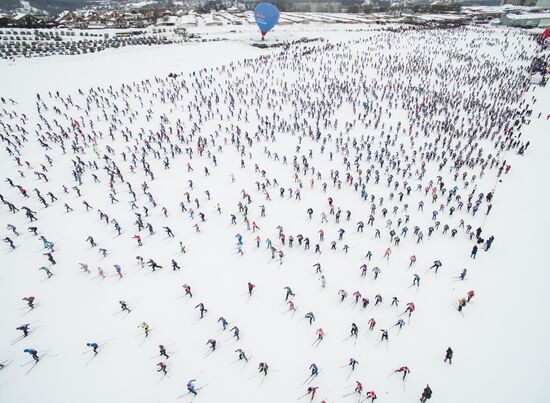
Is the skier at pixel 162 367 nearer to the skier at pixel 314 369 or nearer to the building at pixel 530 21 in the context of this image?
the skier at pixel 314 369

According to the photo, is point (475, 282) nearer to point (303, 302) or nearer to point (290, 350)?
point (303, 302)

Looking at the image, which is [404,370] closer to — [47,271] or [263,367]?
[263,367]

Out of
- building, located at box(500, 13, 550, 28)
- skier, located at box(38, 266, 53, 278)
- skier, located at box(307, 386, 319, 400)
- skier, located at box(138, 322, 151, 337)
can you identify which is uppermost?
building, located at box(500, 13, 550, 28)

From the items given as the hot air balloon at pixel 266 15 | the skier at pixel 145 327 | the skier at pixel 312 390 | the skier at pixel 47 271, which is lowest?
the skier at pixel 312 390

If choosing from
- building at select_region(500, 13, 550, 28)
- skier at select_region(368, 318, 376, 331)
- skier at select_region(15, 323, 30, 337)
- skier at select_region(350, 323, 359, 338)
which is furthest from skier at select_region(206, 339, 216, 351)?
building at select_region(500, 13, 550, 28)

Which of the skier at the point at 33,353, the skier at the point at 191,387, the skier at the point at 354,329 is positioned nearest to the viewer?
the skier at the point at 191,387

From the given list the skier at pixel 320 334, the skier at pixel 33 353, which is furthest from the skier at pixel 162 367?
→ the skier at pixel 320 334

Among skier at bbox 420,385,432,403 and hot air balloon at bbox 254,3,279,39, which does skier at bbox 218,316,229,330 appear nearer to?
skier at bbox 420,385,432,403

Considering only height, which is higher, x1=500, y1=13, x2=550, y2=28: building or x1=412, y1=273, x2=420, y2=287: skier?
x1=500, y1=13, x2=550, y2=28: building

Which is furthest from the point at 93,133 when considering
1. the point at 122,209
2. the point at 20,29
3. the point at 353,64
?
the point at 20,29
